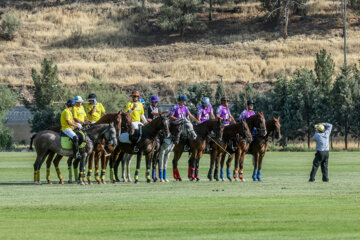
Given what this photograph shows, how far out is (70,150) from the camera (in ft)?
96.5

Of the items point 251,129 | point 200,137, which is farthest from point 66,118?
point 251,129

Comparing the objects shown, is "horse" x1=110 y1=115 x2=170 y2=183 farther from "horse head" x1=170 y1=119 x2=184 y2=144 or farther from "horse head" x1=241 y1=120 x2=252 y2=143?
"horse head" x1=241 y1=120 x2=252 y2=143

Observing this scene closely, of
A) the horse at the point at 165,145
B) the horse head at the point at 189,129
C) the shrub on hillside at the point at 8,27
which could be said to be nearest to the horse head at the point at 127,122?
the horse at the point at 165,145

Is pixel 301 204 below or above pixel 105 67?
below

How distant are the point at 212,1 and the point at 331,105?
2833 inches

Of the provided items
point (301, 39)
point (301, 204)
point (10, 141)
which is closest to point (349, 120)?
point (10, 141)

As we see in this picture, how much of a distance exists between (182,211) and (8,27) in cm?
13072

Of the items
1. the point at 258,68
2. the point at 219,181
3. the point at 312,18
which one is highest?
the point at 312,18

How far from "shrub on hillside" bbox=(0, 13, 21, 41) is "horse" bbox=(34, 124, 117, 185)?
389 feet

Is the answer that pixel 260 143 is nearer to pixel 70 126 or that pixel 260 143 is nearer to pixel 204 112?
Result: pixel 204 112

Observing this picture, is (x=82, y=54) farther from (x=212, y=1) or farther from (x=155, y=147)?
(x=155, y=147)

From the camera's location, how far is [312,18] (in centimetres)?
13862

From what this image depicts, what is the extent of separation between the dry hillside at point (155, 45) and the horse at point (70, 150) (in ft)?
276

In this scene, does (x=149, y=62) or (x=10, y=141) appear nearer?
(x=10, y=141)
